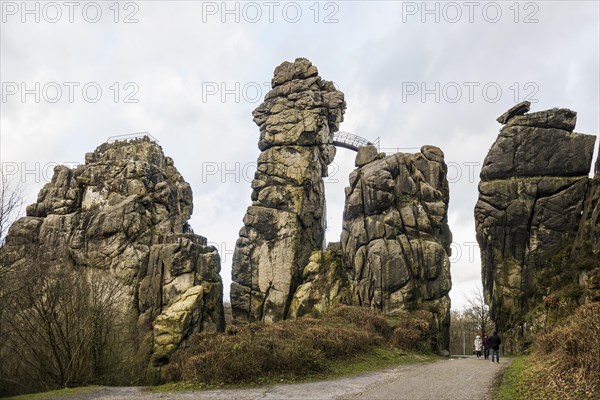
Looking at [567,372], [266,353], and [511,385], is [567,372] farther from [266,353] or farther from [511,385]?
[266,353]

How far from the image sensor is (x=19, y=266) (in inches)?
787

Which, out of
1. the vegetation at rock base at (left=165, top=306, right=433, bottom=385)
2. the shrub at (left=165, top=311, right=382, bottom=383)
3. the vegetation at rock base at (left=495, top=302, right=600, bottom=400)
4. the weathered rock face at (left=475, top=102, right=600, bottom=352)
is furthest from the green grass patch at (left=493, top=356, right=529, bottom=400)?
the weathered rock face at (left=475, top=102, right=600, bottom=352)

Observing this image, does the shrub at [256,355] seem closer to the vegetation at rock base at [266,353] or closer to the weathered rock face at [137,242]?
the vegetation at rock base at [266,353]

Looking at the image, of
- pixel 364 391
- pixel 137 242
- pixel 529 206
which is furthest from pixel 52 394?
pixel 529 206

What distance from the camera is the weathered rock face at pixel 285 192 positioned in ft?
158

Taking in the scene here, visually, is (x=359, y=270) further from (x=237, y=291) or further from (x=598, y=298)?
(x=598, y=298)

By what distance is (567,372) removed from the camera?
14711 millimetres

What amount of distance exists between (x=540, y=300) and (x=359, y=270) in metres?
14.6

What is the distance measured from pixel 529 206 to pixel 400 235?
36.1 feet

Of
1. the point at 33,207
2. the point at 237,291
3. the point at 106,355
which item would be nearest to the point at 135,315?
the point at 237,291

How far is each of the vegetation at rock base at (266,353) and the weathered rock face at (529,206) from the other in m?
16.0

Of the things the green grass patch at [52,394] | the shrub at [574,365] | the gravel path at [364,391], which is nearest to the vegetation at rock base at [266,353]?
the gravel path at [364,391]

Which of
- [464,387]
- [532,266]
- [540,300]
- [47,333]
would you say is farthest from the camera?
[532,266]

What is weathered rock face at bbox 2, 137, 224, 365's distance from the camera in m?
39.8
